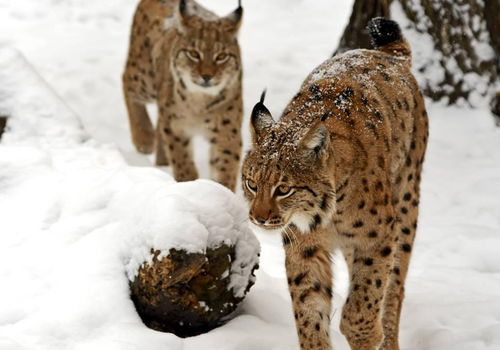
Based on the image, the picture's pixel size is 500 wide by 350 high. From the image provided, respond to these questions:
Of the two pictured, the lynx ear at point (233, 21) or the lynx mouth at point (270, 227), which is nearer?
the lynx mouth at point (270, 227)

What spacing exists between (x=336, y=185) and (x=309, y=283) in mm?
547

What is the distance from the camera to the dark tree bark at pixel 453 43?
24.9 ft

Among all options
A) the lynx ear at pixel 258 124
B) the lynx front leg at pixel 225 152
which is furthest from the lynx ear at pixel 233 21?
the lynx ear at pixel 258 124

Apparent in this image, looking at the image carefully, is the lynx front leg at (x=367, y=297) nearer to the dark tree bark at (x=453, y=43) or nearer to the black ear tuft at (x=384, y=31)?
the black ear tuft at (x=384, y=31)

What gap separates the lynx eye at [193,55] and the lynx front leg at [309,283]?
3088 millimetres

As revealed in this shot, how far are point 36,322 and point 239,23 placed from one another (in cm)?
367

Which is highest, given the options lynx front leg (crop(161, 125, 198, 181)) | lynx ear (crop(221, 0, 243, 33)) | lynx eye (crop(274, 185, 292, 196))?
lynx eye (crop(274, 185, 292, 196))

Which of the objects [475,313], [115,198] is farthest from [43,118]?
[475,313]

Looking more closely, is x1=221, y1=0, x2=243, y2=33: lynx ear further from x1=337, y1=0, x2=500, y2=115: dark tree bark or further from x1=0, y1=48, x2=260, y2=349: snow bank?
x1=0, y1=48, x2=260, y2=349: snow bank

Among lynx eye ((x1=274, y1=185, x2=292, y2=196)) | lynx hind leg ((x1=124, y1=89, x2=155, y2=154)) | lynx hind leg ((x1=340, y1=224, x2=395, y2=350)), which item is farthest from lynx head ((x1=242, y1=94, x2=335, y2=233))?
lynx hind leg ((x1=124, y1=89, x2=155, y2=154))

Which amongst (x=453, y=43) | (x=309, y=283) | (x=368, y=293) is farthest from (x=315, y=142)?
(x=453, y=43)

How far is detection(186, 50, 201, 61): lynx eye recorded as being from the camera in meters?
6.86

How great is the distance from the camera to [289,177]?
372 cm

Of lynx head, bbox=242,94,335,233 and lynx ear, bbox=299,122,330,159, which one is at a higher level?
lynx ear, bbox=299,122,330,159
